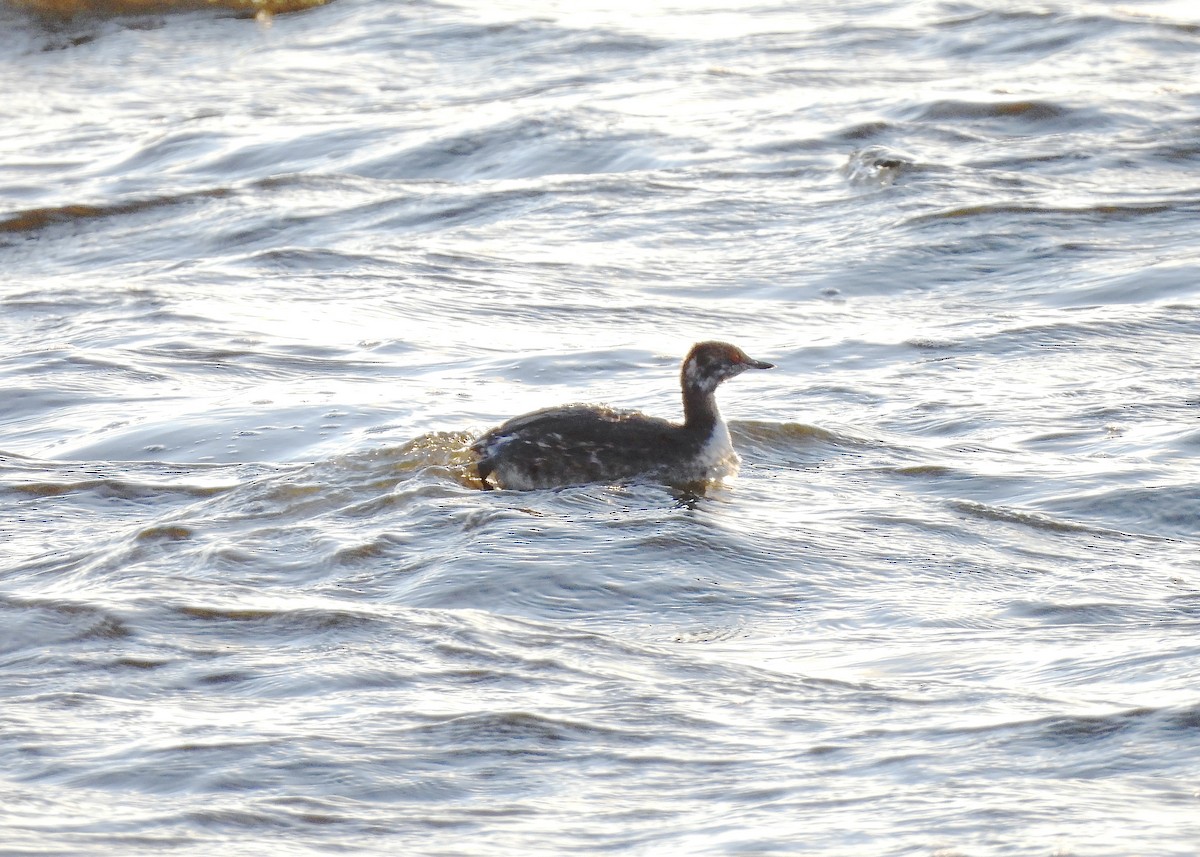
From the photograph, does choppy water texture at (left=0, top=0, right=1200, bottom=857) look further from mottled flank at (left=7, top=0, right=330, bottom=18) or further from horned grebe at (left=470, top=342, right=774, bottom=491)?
mottled flank at (left=7, top=0, right=330, bottom=18)

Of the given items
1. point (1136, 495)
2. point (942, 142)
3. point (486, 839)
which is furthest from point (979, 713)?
point (942, 142)

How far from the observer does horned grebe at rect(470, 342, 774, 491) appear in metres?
Result: 8.58

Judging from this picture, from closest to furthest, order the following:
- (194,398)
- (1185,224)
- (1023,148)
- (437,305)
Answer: (194,398), (437,305), (1185,224), (1023,148)

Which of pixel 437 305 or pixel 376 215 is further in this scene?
pixel 376 215

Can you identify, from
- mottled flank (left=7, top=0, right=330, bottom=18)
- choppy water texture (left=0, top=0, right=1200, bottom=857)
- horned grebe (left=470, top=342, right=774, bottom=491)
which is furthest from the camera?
mottled flank (left=7, top=0, right=330, bottom=18)


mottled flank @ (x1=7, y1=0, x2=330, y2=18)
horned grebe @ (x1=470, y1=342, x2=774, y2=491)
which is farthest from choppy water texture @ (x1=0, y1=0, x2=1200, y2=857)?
mottled flank @ (x1=7, y1=0, x2=330, y2=18)

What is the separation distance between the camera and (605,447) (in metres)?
8.73

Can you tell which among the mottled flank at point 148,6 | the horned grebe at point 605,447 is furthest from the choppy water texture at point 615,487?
the mottled flank at point 148,6

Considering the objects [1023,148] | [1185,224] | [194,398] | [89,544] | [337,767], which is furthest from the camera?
[1023,148]

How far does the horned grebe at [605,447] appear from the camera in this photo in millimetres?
8578

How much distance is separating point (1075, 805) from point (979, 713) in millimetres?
679

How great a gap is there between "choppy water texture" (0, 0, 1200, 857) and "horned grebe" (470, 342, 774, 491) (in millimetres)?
153

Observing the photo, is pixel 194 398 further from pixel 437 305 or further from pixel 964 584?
pixel 964 584

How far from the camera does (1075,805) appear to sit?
532 centimetres
